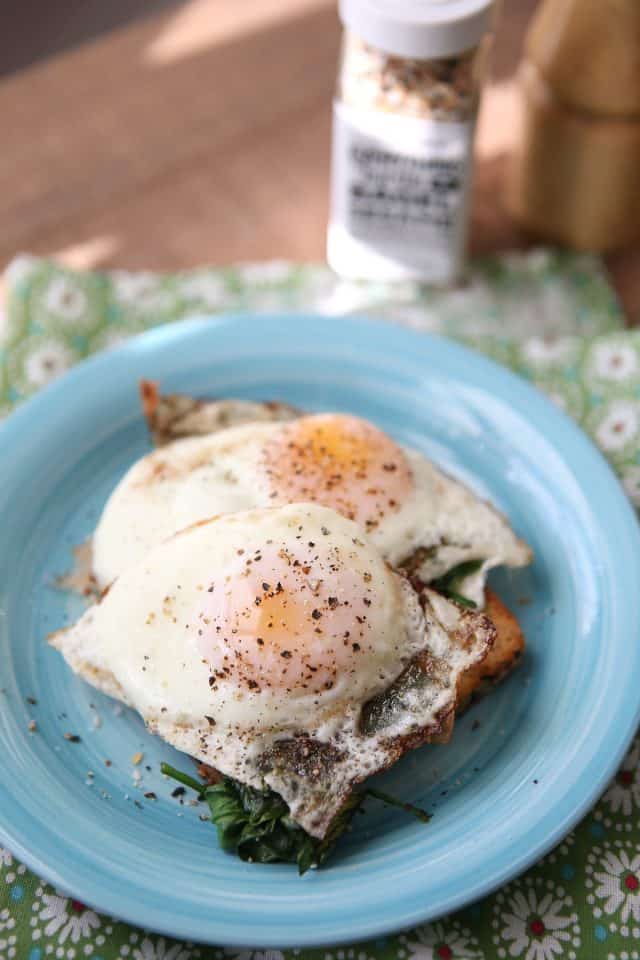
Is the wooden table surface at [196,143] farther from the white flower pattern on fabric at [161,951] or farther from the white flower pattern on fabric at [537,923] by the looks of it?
the white flower pattern on fabric at [161,951]

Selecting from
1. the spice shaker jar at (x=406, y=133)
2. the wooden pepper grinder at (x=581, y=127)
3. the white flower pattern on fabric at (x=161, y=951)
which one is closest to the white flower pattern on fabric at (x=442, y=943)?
the white flower pattern on fabric at (x=161, y=951)

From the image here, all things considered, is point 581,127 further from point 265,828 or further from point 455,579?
point 265,828

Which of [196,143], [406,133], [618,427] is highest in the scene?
[406,133]

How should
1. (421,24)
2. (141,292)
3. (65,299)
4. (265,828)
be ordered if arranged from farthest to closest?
(141,292) < (65,299) < (421,24) < (265,828)

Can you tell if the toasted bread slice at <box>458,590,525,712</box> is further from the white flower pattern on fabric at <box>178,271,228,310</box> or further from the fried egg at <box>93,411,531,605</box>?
the white flower pattern on fabric at <box>178,271,228,310</box>

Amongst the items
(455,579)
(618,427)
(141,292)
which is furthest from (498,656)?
(141,292)

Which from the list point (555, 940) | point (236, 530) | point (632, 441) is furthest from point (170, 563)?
point (632, 441)

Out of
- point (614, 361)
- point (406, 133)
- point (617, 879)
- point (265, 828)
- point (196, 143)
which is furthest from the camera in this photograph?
point (196, 143)
